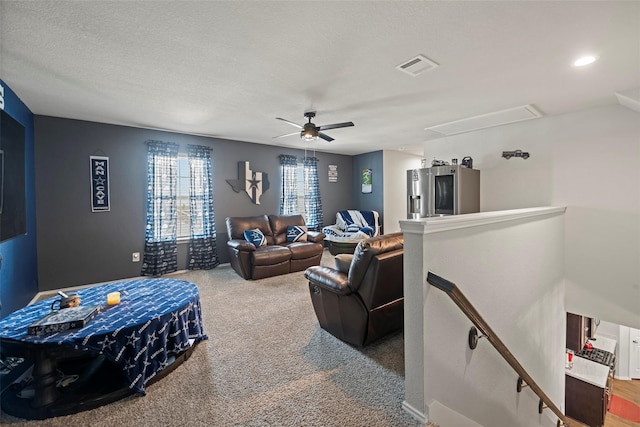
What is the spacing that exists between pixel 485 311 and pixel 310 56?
2.58 meters

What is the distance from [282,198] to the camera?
20.5 feet

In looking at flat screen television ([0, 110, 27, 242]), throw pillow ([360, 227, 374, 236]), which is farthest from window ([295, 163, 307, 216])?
→ flat screen television ([0, 110, 27, 242])

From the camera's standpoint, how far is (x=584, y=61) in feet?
7.75

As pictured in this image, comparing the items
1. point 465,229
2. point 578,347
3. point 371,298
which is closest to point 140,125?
point 371,298

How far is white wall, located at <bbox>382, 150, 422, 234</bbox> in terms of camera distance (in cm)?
707

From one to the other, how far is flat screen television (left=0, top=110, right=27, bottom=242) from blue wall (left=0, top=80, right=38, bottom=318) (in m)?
0.25

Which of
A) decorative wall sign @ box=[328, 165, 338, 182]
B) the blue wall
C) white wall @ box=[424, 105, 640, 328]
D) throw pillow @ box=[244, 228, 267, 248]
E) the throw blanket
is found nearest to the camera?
the blue wall

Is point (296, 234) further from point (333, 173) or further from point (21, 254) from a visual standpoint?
point (21, 254)

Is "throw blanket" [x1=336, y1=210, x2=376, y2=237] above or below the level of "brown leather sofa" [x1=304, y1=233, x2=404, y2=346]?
above

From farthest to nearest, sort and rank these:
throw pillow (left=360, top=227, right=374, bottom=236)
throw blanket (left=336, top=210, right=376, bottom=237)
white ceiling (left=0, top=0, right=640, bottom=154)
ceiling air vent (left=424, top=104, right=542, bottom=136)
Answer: throw blanket (left=336, top=210, right=376, bottom=237)
throw pillow (left=360, top=227, right=374, bottom=236)
ceiling air vent (left=424, top=104, right=542, bottom=136)
white ceiling (left=0, top=0, right=640, bottom=154)

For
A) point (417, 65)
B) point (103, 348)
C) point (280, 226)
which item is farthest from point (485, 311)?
point (280, 226)

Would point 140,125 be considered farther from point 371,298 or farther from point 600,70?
point 600,70

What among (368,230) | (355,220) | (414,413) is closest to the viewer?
(414,413)

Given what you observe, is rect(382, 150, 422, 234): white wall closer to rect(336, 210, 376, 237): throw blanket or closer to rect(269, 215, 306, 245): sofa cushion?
rect(336, 210, 376, 237): throw blanket
